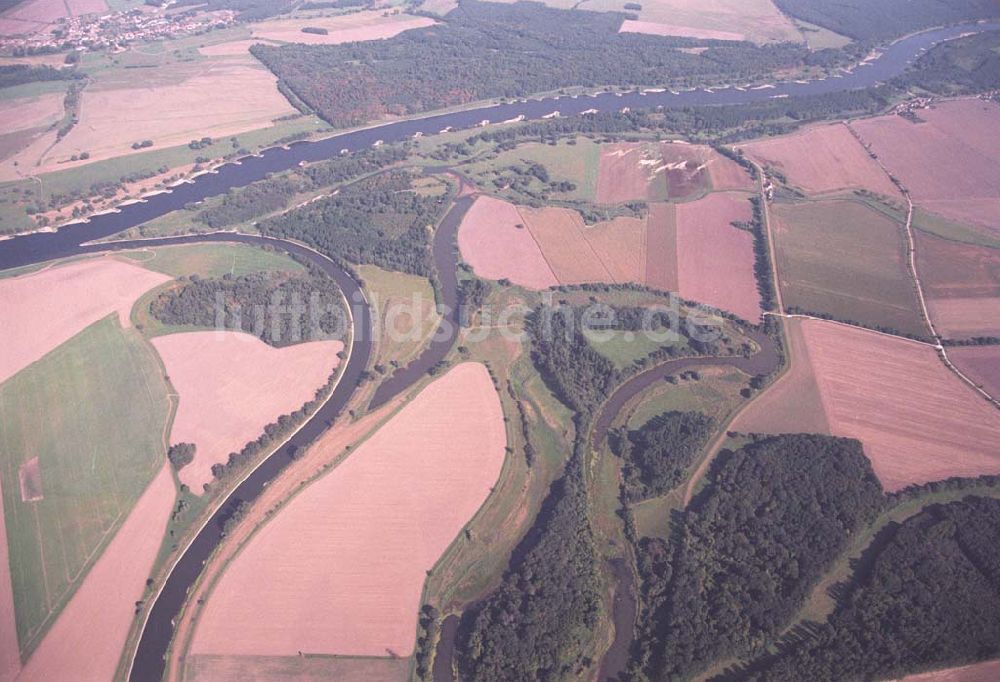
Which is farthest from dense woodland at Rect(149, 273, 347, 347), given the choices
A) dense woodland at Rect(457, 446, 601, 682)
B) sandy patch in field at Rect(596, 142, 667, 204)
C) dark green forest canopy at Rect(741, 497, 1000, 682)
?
dark green forest canopy at Rect(741, 497, 1000, 682)

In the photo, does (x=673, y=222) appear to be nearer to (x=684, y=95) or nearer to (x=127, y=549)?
(x=684, y=95)

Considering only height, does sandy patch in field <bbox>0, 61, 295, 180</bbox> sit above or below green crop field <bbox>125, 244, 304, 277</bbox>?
above

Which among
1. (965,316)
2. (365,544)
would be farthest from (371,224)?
(965,316)

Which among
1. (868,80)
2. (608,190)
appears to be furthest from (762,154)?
(868,80)

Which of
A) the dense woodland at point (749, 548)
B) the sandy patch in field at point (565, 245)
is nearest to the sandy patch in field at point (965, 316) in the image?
the dense woodland at point (749, 548)

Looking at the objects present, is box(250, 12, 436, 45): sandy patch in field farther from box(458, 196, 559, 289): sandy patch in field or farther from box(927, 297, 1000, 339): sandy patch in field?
box(927, 297, 1000, 339): sandy patch in field

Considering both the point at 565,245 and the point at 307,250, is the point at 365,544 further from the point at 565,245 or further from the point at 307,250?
the point at 565,245
